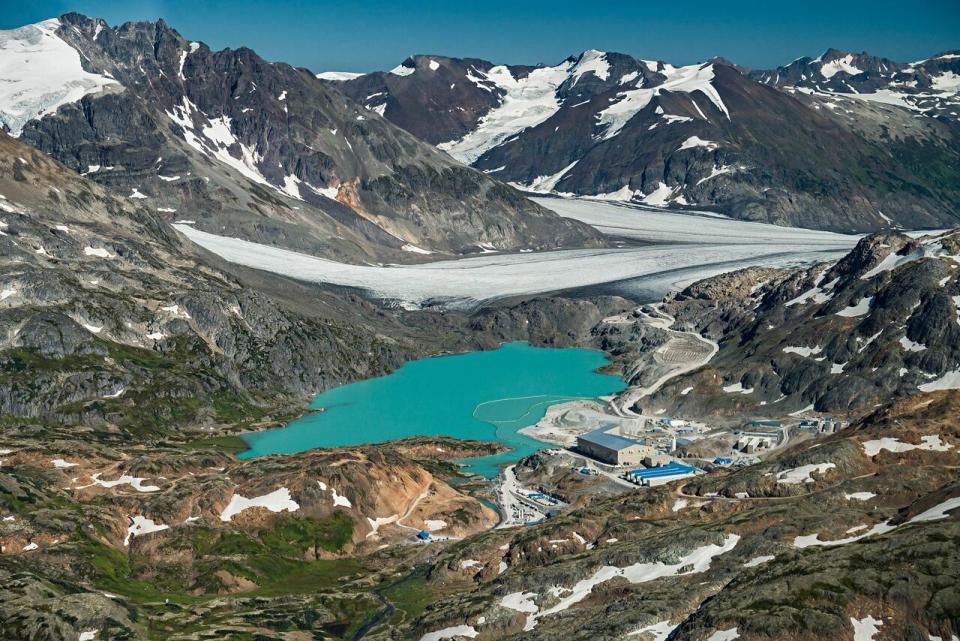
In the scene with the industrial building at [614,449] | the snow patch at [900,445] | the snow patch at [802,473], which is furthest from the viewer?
the industrial building at [614,449]

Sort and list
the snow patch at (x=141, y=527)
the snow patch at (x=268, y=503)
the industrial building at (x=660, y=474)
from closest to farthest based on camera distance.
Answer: the snow patch at (x=141, y=527) → the snow patch at (x=268, y=503) → the industrial building at (x=660, y=474)

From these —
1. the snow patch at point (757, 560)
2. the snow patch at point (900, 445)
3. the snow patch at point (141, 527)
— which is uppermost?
the snow patch at point (900, 445)

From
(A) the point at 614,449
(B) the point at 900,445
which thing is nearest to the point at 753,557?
(B) the point at 900,445

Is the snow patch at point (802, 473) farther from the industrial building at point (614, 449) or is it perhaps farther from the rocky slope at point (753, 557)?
the industrial building at point (614, 449)

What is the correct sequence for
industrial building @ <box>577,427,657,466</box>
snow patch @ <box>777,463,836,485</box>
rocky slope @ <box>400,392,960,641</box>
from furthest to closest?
1. industrial building @ <box>577,427,657,466</box>
2. snow patch @ <box>777,463,836,485</box>
3. rocky slope @ <box>400,392,960,641</box>

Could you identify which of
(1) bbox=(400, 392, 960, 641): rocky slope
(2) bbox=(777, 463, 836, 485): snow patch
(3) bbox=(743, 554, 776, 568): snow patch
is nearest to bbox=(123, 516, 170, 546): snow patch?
(1) bbox=(400, 392, 960, 641): rocky slope

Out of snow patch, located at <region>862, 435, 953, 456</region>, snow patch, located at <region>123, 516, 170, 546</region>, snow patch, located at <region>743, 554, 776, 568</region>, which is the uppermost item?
snow patch, located at <region>862, 435, 953, 456</region>

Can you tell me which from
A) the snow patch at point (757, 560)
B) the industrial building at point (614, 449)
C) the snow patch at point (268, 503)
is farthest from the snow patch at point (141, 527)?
the snow patch at point (757, 560)

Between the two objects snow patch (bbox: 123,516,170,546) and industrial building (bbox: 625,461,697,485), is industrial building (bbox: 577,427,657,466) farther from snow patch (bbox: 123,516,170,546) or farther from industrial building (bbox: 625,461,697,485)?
snow patch (bbox: 123,516,170,546)

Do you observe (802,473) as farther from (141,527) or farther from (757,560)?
(141,527)
